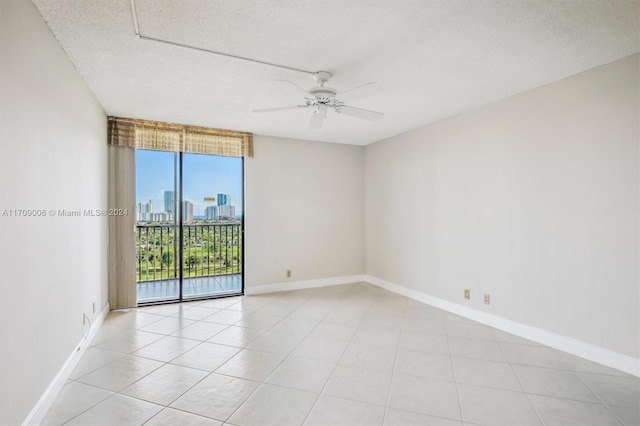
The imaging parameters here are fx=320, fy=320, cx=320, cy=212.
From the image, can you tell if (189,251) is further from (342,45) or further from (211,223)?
(342,45)

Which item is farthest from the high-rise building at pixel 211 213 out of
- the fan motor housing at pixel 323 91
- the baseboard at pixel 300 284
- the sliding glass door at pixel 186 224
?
the fan motor housing at pixel 323 91

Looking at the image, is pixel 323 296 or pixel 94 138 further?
pixel 323 296

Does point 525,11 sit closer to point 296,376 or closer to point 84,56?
point 296,376

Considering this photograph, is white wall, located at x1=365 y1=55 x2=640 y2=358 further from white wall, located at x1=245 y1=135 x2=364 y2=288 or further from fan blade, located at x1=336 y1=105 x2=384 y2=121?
fan blade, located at x1=336 y1=105 x2=384 y2=121

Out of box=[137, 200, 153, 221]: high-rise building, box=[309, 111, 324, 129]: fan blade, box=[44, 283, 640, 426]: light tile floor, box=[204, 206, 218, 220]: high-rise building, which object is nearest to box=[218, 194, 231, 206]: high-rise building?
box=[204, 206, 218, 220]: high-rise building

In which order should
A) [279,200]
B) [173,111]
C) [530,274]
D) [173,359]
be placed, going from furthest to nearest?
1. [279,200]
2. [173,111]
3. [530,274]
4. [173,359]

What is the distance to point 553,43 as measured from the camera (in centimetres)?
237

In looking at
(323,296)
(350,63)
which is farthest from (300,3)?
(323,296)

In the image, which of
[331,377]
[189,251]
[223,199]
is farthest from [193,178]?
[331,377]

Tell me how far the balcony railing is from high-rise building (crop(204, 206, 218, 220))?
158mm

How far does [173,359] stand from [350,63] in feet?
9.82

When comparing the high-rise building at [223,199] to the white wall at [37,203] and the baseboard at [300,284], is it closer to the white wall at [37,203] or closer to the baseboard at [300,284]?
the baseboard at [300,284]

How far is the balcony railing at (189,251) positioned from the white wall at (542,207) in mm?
3079

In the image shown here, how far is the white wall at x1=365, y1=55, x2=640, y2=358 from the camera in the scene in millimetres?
→ 2652
